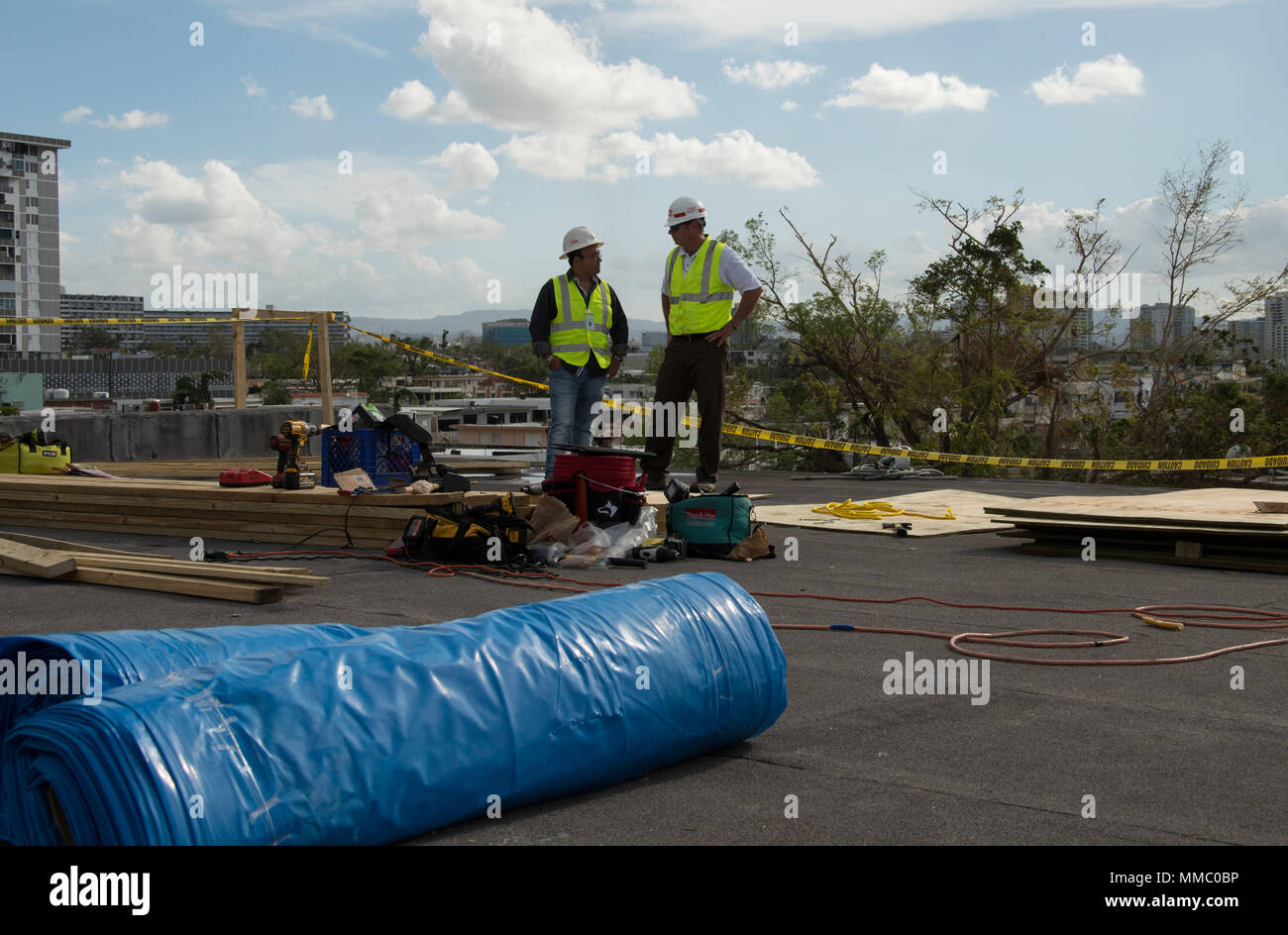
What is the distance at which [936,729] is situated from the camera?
4242 mm

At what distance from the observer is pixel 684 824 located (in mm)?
3299

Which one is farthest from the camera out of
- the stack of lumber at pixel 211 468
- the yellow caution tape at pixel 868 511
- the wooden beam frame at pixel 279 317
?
the wooden beam frame at pixel 279 317

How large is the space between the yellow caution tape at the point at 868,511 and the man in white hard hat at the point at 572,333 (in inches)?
116

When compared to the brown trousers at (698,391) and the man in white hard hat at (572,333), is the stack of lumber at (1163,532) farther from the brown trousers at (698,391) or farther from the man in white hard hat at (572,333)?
the man in white hard hat at (572,333)

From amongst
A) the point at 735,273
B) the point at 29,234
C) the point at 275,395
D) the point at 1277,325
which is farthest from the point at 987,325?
the point at 29,234

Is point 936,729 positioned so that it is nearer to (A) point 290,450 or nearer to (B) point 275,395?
(A) point 290,450

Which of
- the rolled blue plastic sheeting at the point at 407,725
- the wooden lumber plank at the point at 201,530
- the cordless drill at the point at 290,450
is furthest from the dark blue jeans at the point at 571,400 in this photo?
the rolled blue plastic sheeting at the point at 407,725

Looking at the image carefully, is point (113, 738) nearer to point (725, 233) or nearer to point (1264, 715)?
point (1264, 715)

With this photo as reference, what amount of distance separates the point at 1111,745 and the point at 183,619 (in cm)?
469

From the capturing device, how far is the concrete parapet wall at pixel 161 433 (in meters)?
21.4

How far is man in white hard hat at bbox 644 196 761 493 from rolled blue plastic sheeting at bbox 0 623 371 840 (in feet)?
20.2

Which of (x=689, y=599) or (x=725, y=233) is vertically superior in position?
(x=725, y=233)

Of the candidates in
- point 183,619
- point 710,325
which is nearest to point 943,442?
point 710,325

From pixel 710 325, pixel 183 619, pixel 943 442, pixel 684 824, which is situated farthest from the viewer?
pixel 943 442
